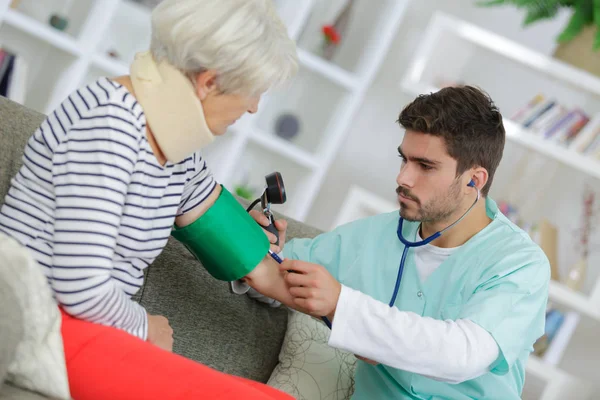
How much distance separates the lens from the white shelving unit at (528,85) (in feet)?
10.7

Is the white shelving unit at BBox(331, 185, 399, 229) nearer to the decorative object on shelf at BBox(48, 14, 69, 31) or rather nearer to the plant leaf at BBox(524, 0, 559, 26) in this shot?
the plant leaf at BBox(524, 0, 559, 26)

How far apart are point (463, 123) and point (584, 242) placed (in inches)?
79.8

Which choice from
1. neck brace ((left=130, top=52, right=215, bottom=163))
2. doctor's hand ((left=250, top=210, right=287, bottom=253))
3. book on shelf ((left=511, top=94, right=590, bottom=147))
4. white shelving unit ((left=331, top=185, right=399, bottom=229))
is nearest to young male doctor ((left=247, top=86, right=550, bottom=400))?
doctor's hand ((left=250, top=210, right=287, bottom=253))

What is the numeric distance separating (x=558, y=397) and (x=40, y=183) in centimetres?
262

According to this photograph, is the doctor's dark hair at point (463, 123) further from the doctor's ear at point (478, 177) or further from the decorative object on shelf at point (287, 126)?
the decorative object on shelf at point (287, 126)

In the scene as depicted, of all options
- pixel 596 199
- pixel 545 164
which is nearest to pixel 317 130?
pixel 545 164

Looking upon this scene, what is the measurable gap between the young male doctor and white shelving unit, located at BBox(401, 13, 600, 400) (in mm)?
1685

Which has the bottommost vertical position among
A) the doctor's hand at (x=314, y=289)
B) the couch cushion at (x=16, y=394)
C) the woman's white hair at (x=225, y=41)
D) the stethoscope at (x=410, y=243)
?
the couch cushion at (x=16, y=394)

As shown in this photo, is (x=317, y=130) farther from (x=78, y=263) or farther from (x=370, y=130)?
(x=78, y=263)

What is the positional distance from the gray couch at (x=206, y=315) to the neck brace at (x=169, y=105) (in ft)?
1.39

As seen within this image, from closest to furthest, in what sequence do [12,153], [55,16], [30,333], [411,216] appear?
[30,333] → [12,153] → [411,216] → [55,16]

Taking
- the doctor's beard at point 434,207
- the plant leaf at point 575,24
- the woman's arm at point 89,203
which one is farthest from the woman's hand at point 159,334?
the plant leaf at point 575,24

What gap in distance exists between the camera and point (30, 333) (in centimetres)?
107

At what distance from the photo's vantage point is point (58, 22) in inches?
137
